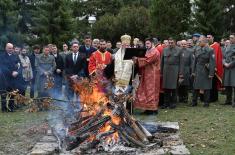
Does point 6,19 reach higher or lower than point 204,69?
higher

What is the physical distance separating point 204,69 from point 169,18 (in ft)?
60.9

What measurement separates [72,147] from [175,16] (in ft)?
81.7

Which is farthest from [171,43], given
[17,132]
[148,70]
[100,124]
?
[100,124]

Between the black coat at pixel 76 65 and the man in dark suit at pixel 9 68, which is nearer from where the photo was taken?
the black coat at pixel 76 65

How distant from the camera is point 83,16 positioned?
162 feet

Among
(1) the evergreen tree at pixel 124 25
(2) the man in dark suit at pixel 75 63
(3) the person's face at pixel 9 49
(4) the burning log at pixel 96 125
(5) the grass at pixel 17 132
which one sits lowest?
(5) the grass at pixel 17 132

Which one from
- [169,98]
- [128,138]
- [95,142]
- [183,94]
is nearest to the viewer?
[95,142]

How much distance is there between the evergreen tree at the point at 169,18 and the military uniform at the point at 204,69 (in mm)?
17736

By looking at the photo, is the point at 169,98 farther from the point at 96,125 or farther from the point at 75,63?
the point at 96,125

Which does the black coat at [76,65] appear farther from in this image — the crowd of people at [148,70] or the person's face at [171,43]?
the person's face at [171,43]

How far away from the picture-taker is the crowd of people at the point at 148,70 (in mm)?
13750

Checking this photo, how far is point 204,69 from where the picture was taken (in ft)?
49.6

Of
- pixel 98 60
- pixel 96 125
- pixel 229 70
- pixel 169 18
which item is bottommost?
pixel 96 125

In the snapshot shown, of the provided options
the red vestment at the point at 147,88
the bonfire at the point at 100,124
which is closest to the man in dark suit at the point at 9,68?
the red vestment at the point at 147,88
